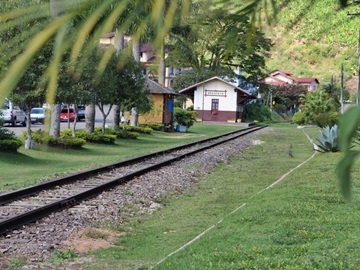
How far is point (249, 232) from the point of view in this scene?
9094 millimetres

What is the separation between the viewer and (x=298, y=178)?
16.8 meters

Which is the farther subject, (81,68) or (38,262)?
(38,262)

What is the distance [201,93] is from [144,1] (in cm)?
7743

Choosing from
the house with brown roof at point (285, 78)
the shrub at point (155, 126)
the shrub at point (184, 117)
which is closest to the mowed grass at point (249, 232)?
the house with brown roof at point (285, 78)

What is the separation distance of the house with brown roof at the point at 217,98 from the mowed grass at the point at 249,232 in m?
61.9

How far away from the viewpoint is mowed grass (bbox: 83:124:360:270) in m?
7.13

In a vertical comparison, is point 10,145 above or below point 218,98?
below

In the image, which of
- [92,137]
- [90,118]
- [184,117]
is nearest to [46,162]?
[92,137]

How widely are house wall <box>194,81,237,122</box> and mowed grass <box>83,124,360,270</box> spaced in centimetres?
6215

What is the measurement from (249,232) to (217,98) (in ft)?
228

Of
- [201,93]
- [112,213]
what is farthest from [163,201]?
[201,93]

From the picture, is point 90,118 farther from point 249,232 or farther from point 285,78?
point 249,232

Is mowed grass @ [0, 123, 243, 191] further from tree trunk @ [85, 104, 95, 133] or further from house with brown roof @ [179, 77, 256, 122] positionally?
house with brown roof @ [179, 77, 256, 122]

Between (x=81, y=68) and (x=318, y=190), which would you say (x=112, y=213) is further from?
(x=81, y=68)
